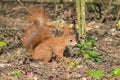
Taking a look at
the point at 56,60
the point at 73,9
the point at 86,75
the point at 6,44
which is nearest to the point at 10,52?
the point at 6,44

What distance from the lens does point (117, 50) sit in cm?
657

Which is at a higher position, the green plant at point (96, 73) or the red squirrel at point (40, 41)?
the red squirrel at point (40, 41)

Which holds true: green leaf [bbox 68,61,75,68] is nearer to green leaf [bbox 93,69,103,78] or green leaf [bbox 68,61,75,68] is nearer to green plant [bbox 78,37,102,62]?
green plant [bbox 78,37,102,62]

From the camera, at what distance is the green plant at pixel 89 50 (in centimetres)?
611

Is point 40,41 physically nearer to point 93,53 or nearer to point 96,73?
point 93,53

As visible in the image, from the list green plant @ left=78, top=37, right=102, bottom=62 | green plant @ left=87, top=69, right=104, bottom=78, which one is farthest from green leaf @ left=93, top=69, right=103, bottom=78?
green plant @ left=78, top=37, right=102, bottom=62

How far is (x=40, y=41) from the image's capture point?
19.7ft

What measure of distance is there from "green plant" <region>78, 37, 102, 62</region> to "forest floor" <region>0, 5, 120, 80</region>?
0.19 feet

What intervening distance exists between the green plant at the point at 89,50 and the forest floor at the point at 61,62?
6 centimetres

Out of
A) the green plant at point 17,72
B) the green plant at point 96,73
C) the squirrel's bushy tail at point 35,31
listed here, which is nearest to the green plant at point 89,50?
the green plant at point 96,73

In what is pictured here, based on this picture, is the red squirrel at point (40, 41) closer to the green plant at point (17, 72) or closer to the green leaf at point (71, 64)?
the green leaf at point (71, 64)

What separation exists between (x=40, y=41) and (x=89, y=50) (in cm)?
85

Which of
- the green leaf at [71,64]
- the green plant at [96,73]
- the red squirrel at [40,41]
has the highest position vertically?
the red squirrel at [40,41]

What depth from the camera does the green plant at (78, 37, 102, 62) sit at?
20.0ft
